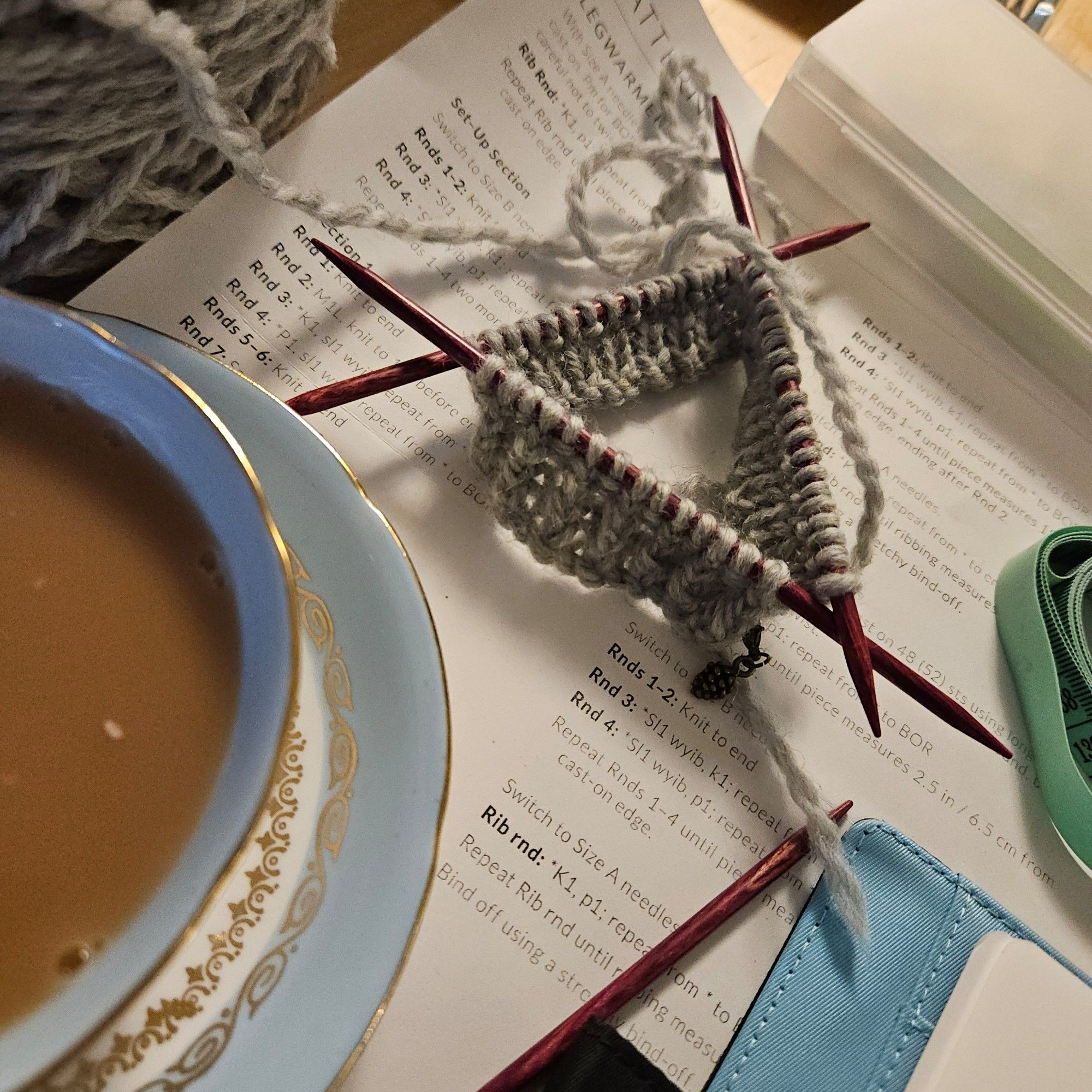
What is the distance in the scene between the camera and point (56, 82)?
365 millimetres

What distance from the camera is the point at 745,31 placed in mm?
712

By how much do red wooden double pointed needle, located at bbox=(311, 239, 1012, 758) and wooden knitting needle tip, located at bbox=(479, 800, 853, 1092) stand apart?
82mm

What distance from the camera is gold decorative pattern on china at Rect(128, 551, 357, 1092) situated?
383 millimetres

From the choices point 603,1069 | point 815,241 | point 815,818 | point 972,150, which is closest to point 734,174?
point 815,241

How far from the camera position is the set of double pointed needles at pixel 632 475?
49cm

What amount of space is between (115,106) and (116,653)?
0.25m

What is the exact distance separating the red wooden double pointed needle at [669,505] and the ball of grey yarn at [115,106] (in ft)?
0.28

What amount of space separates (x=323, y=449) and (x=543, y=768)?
22 cm

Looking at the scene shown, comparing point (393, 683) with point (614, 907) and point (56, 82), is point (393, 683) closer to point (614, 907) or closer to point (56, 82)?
point (614, 907)

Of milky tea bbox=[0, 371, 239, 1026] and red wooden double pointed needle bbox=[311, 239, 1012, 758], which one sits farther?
red wooden double pointed needle bbox=[311, 239, 1012, 758]

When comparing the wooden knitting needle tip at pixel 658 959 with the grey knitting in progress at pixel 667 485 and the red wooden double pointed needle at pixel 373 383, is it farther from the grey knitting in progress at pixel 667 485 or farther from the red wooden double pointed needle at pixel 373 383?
the red wooden double pointed needle at pixel 373 383

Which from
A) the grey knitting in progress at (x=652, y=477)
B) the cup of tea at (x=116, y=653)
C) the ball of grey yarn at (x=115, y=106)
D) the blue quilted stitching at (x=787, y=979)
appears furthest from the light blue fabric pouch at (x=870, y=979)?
the ball of grey yarn at (x=115, y=106)

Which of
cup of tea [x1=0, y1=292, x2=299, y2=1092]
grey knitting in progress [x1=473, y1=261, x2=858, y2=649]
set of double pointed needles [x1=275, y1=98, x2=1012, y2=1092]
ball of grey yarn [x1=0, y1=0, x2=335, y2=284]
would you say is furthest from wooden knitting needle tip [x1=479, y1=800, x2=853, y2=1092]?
ball of grey yarn [x1=0, y1=0, x2=335, y2=284]

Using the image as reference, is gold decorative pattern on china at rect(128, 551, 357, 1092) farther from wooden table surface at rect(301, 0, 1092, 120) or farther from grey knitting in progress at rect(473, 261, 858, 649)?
wooden table surface at rect(301, 0, 1092, 120)
